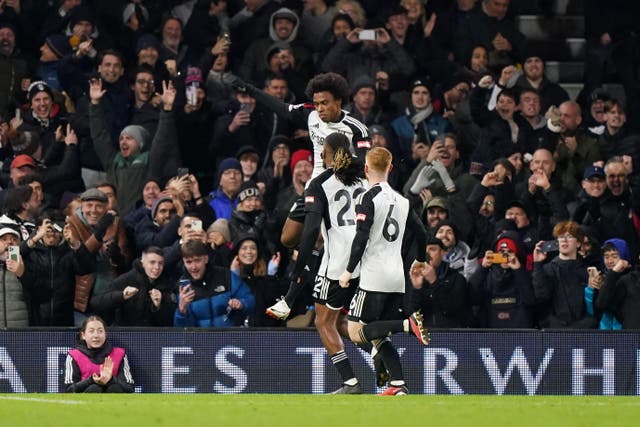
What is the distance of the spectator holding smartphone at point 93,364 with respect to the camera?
1544cm

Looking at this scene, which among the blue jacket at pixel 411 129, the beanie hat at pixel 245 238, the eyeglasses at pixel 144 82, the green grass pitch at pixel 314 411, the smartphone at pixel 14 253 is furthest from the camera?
the blue jacket at pixel 411 129

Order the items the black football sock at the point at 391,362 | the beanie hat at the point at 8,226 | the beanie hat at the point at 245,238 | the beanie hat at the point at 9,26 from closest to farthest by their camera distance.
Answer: the black football sock at the point at 391,362 → the beanie hat at the point at 8,226 → the beanie hat at the point at 245,238 → the beanie hat at the point at 9,26

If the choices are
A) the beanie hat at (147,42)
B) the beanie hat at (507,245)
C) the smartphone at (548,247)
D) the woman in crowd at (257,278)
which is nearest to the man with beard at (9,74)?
the beanie hat at (147,42)

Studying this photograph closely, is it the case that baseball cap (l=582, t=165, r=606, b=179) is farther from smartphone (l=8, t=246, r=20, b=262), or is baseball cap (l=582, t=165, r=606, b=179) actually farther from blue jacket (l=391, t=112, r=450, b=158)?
smartphone (l=8, t=246, r=20, b=262)

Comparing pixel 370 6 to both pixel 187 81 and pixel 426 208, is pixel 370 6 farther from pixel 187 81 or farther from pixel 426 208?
pixel 426 208

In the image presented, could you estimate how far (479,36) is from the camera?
2169cm

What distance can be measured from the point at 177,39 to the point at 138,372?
6.14m

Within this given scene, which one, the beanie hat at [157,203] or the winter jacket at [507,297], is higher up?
the beanie hat at [157,203]

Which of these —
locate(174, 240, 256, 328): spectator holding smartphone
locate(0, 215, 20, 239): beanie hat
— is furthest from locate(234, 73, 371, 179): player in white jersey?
locate(0, 215, 20, 239): beanie hat

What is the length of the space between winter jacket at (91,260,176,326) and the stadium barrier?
71cm

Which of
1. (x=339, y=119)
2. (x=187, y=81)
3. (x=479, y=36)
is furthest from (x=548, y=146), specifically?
(x=339, y=119)

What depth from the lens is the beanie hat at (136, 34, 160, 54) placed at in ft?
66.5

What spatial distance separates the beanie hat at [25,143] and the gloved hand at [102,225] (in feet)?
8.08

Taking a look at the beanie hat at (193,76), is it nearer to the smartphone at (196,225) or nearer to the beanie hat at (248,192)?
the beanie hat at (248,192)
